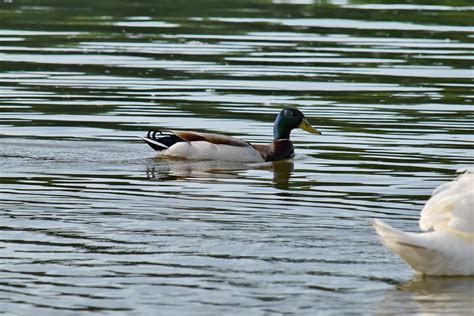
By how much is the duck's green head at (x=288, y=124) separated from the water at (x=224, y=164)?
30cm

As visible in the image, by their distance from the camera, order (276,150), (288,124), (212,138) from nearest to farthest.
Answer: (212,138), (276,150), (288,124)

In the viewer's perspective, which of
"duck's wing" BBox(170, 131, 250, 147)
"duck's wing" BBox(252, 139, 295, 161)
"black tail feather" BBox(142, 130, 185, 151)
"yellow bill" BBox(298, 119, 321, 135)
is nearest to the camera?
"duck's wing" BBox(170, 131, 250, 147)

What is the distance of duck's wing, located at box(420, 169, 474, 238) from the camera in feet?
35.6

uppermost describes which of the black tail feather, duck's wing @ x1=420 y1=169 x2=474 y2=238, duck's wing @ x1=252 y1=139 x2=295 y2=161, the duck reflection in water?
duck's wing @ x1=420 y1=169 x2=474 y2=238

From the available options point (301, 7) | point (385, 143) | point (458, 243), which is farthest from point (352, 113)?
point (301, 7)

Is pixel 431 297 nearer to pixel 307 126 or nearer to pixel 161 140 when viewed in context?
pixel 161 140

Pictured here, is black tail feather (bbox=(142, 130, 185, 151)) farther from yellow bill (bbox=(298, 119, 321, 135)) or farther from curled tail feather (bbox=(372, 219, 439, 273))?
curled tail feather (bbox=(372, 219, 439, 273))

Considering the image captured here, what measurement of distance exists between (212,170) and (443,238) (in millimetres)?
6842

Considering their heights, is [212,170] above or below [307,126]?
below

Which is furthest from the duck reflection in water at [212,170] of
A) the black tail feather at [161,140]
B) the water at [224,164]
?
the black tail feather at [161,140]

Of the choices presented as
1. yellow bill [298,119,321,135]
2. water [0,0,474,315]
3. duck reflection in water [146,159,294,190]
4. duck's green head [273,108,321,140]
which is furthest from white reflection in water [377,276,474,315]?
yellow bill [298,119,321,135]

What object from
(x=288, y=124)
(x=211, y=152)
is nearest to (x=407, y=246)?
(x=211, y=152)

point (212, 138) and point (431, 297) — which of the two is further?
point (212, 138)

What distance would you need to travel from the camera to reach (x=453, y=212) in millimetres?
10867
